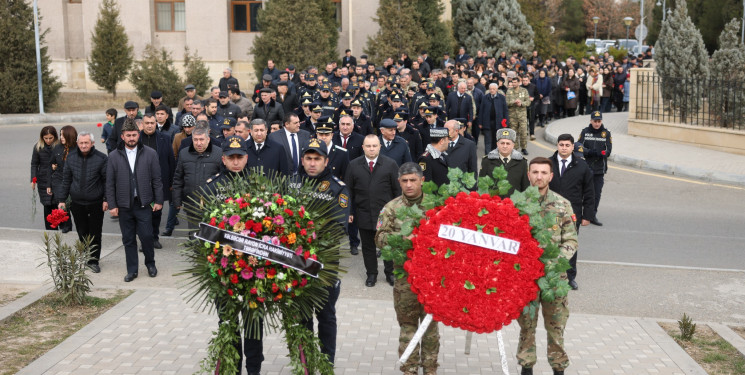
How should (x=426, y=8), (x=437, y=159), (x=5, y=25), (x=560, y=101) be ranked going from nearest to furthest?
(x=437, y=159)
(x=5, y=25)
(x=560, y=101)
(x=426, y=8)

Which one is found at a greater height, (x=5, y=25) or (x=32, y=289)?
(x=5, y=25)

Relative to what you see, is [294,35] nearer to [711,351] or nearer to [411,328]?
[711,351]

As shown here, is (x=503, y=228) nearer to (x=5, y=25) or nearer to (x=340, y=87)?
(x=340, y=87)

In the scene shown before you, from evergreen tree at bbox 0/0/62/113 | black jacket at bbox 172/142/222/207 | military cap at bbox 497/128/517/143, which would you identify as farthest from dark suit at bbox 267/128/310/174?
evergreen tree at bbox 0/0/62/113

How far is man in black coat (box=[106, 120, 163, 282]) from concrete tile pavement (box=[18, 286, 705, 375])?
1278mm

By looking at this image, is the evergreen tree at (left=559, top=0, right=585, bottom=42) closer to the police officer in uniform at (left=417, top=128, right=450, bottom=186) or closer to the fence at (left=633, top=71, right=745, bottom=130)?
the fence at (left=633, top=71, right=745, bottom=130)

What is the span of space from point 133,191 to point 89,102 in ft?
78.8

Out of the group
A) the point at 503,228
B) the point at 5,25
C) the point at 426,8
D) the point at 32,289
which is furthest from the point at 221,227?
the point at 426,8

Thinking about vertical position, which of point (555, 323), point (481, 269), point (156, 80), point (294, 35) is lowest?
point (555, 323)

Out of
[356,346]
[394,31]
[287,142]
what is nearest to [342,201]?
[356,346]

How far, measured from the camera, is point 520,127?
21.0 m

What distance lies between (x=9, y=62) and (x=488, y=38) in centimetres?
2083

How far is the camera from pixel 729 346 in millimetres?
8164

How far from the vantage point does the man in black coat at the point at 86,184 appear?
10.6 m
